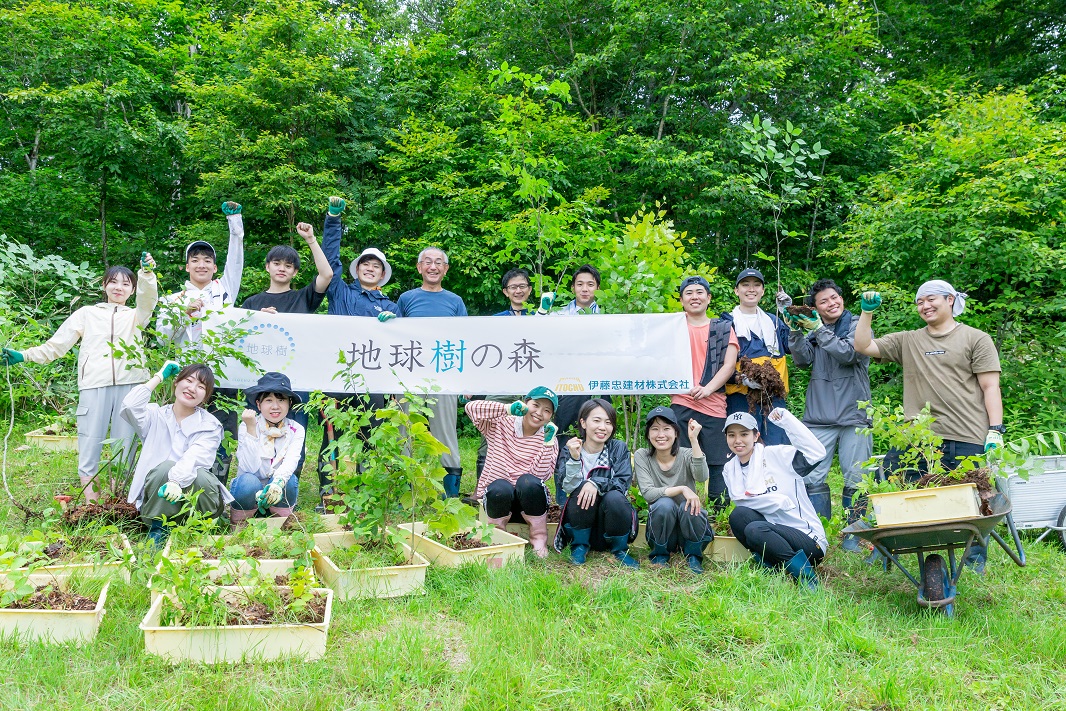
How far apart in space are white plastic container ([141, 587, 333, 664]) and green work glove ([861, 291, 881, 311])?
3313 millimetres

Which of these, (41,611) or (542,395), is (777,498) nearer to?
(542,395)

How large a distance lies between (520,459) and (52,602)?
2441 mm

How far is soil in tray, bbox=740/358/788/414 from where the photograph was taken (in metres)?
4.46

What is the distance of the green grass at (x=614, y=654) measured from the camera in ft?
8.50

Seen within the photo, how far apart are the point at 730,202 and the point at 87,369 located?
27.5 feet

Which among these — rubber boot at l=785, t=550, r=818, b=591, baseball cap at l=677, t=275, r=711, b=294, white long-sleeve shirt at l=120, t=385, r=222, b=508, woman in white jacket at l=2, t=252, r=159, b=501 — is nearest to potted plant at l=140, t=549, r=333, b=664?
white long-sleeve shirt at l=120, t=385, r=222, b=508

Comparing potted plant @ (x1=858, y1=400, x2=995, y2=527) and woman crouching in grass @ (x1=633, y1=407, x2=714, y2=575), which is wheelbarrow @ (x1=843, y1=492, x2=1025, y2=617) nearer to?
potted plant @ (x1=858, y1=400, x2=995, y2=527)

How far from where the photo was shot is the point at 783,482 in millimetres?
→ 3914

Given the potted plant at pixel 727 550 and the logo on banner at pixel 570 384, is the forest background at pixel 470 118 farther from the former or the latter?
the potted plant at pixel 727 550

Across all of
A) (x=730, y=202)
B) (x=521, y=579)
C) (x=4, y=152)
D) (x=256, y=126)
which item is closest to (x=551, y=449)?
(x=521, y=579)

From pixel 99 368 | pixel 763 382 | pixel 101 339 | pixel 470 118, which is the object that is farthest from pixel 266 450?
pixel 470 118

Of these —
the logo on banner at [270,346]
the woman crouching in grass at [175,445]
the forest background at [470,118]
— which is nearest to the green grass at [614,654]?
the woman crouching in grass at [175,445]

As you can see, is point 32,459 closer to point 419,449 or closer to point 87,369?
point 87,369

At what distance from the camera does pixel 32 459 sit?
21.0 ft
